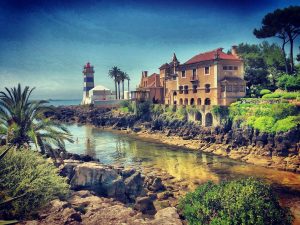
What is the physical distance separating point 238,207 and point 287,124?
28.1m

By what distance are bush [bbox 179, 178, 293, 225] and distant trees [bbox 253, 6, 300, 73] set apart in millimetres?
52900

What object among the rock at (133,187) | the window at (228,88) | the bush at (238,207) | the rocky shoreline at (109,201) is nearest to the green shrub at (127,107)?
the window at (228,88)

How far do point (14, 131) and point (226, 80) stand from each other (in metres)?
46.1

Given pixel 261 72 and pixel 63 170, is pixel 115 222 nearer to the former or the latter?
pixel 63 170

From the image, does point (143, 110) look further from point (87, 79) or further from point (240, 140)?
point (87, 79)

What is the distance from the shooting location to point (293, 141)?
37.1 m

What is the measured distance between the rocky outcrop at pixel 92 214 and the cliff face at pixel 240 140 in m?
10.2

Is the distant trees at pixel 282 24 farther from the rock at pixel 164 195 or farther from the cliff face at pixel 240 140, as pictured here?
the rock at pixel 164 195

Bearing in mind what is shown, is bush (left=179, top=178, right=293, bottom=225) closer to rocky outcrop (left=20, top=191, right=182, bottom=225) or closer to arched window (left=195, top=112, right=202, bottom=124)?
rocky outcrop (left=20, top=191, right=182, bottom=225)

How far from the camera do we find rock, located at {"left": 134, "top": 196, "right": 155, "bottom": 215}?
21.3 meters

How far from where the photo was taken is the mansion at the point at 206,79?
56.9 m

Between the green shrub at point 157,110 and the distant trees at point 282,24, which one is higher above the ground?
the distant trees at point 282,24

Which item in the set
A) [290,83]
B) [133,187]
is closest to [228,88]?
[290,83]

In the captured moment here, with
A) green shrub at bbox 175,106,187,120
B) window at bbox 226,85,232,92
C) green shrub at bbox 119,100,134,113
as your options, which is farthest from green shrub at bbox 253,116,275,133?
green shrub at bbox 119,100,134,113
